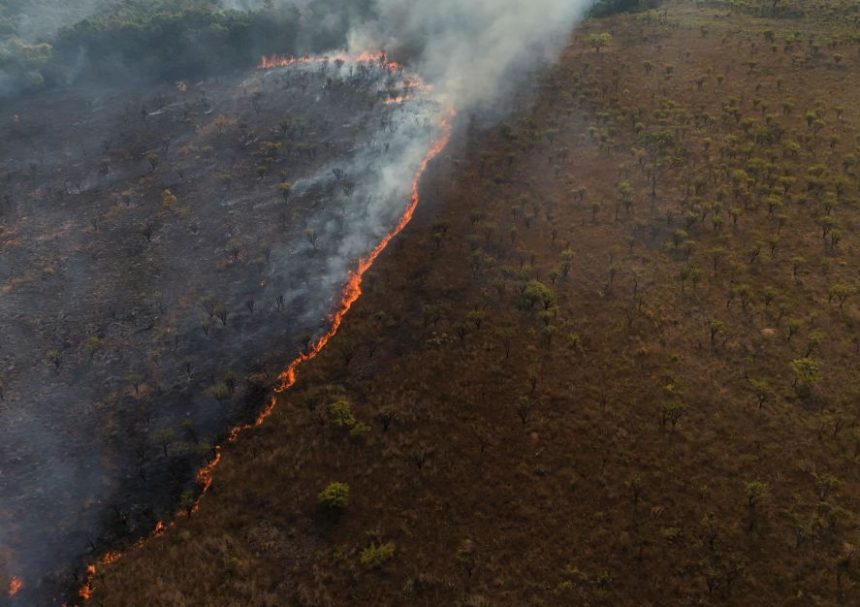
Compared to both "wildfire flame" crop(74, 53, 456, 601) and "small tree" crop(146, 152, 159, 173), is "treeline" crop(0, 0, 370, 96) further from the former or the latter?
"small tree" crop(146, 152, 159, 173)

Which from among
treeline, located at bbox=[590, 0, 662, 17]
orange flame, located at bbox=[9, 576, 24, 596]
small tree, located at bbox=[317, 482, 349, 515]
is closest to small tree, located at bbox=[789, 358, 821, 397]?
small tree, located at bbox=[317, 482, 349, 515]

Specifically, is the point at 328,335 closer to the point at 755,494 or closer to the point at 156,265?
the point at 156,265

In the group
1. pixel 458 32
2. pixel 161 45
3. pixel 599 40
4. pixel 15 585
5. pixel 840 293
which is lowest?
pixel 15 585

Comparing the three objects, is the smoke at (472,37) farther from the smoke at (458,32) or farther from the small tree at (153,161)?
the small tree at (153,161)

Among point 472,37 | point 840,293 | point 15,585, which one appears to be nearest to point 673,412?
point 840,293

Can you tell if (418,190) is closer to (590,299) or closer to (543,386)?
(590,299)

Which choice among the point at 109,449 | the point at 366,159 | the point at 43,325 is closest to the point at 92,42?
the point at 366,159

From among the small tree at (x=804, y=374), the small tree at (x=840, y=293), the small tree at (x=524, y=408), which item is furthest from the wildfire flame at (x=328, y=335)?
the small tree at (x=840, y=293)
